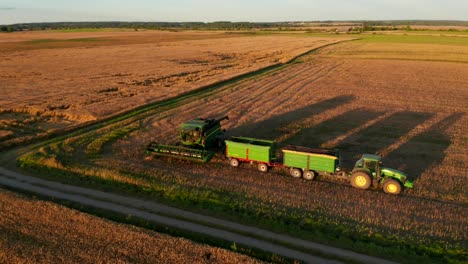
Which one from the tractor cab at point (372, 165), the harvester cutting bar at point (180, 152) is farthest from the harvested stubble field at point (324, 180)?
the tractor cab at point (372, 165)

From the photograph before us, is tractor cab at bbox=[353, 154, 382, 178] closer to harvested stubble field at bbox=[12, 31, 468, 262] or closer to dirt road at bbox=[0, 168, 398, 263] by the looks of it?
harvested stubble field at bbox=[12, 31, 468, 262]

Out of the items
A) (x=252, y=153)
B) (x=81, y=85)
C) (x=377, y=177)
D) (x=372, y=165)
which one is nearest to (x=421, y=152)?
(x=372, y=165)

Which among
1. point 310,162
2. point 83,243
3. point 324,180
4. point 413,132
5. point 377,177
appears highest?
point 310,162

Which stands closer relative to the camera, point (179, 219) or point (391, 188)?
point (179, 219)

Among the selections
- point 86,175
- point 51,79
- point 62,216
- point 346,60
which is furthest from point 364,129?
point 346,60

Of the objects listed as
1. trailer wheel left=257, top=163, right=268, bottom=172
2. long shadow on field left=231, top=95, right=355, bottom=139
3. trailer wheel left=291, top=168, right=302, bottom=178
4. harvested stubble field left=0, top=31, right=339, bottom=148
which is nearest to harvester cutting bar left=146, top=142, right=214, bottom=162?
trailer wheel left=257, top=163, right=268, bottom=172

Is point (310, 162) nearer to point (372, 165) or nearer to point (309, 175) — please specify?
point (309, 175)

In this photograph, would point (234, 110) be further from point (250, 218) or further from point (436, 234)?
point (436, 234)

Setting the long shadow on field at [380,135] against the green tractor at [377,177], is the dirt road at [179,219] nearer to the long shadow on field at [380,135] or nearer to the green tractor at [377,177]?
the green tractor at [377,177]
